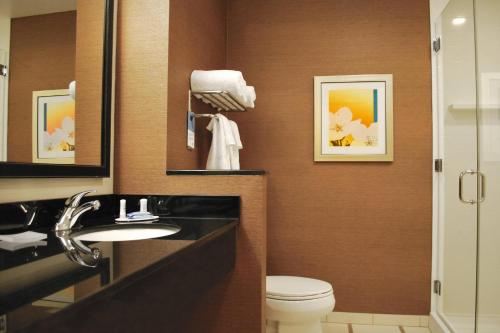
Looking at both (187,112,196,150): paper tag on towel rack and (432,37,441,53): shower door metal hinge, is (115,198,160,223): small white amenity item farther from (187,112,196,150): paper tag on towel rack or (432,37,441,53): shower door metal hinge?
(432,37,441,53): shower door metal hinge

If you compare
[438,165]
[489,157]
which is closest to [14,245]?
[489,157]

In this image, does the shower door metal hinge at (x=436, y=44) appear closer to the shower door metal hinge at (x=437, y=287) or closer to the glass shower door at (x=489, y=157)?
the glass shower door at (x=489, y=157)

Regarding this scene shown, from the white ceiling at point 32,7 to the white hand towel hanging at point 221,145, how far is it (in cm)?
95

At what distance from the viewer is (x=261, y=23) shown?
110 inches

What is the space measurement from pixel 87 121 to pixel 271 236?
161 centimetres

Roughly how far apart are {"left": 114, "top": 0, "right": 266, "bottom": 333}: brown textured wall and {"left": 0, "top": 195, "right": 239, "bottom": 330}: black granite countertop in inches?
2.6

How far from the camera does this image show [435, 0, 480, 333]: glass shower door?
2.02m

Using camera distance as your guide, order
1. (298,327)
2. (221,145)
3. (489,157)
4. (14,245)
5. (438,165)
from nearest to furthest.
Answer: (14,245), (489,157), (298,327), (221,145), (438,165)

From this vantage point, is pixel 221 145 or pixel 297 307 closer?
pixel 297 307

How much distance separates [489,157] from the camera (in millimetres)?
1856

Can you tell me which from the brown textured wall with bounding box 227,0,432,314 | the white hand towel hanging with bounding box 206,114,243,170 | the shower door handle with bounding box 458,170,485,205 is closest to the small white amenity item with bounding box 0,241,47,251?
the white hand towel hanging with bounding box 206,114,243,170

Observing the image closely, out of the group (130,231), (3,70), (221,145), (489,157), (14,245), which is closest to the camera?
(14,245)

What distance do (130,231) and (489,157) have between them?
5.68 ft

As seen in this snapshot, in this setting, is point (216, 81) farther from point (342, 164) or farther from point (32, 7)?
point (342, 164)
